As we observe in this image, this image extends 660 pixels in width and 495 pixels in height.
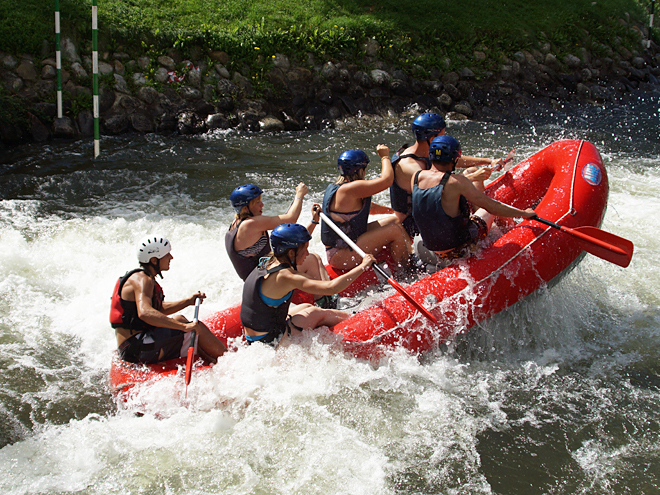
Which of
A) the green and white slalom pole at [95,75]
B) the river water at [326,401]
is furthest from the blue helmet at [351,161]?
the green and white slalom pole at [95,75]

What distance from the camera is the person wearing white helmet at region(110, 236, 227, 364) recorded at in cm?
435

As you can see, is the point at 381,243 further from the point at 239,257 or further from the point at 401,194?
the point at 239,257

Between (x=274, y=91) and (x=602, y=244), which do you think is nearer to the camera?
(x=602, y=244)

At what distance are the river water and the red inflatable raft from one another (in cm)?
18

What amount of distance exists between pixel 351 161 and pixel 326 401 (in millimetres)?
2092

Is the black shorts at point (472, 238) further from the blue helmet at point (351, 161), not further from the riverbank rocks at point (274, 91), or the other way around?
the riverbank rocks at point (274, 91)

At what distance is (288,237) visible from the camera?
4.15 metres

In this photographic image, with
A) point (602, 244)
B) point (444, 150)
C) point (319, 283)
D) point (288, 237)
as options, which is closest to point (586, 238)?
point (602, 244)

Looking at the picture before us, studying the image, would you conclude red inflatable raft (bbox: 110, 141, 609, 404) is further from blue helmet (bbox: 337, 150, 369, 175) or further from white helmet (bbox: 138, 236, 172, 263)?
blue helmet (bbox: 337, 150, 369, 175)

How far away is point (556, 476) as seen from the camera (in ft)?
12.4

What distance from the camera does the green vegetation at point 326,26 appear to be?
445 inches

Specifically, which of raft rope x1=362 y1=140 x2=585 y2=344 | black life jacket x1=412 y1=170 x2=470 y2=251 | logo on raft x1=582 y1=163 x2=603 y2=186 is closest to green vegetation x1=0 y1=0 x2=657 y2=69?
logo on raft x1=582 y1=163 x2=603 y2=186

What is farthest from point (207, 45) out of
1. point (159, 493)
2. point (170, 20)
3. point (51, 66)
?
point (159, 493)

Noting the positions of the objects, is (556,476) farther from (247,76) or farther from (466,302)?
(247,76)
